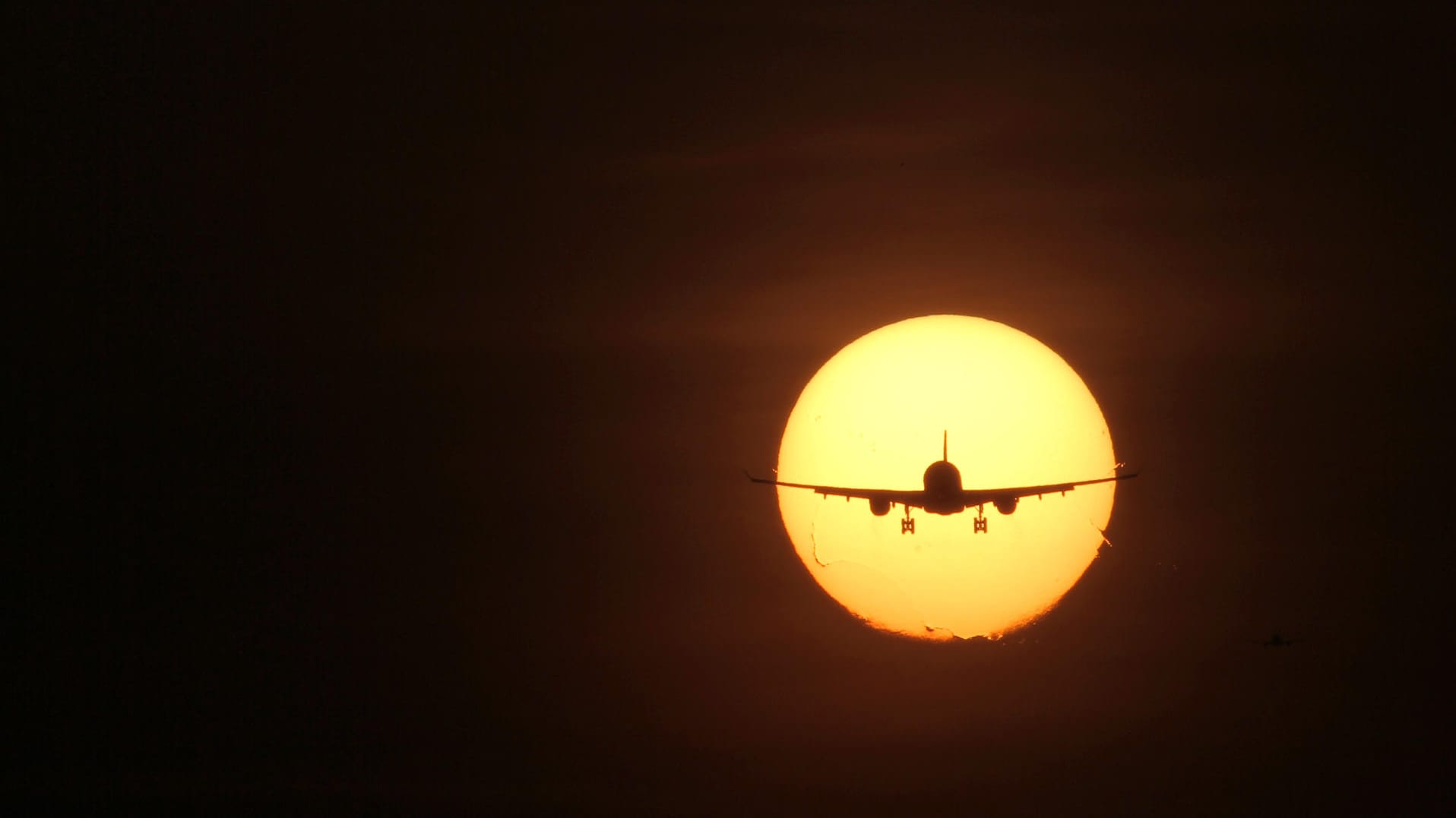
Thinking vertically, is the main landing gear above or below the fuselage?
below

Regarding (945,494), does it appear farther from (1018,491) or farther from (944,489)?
(1018,491)

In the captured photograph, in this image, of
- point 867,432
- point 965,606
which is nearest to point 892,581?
point 965,606

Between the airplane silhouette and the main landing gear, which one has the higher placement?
the airplane silhouette

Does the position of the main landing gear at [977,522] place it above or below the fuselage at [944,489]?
below

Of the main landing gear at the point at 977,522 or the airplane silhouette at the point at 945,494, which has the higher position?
the airplane silhouette at the point at 945,494

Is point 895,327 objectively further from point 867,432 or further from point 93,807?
point 93,807
